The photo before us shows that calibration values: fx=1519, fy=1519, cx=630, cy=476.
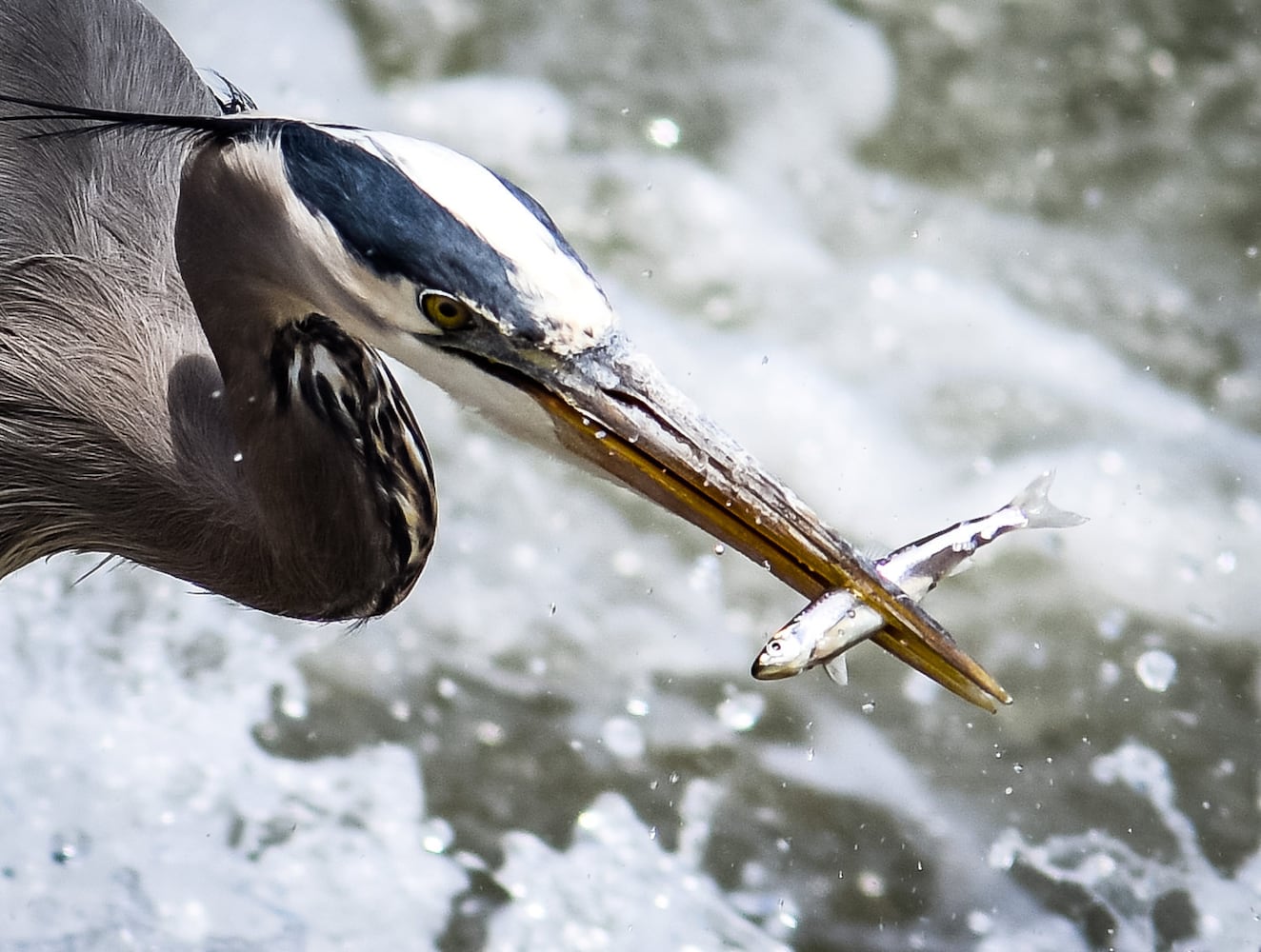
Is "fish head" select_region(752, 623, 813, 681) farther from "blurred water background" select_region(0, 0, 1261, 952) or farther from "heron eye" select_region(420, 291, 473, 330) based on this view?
"blurred water background" select_region(0, 0, 1261, 952)

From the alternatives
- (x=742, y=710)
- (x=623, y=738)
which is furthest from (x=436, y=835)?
(x=742, y=710)

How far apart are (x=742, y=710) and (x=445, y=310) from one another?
54.5 inches

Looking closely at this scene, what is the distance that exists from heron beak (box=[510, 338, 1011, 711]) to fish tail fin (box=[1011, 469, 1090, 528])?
0.56 ft

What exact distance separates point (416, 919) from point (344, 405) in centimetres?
96

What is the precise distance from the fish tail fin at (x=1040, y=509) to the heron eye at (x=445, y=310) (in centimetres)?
62

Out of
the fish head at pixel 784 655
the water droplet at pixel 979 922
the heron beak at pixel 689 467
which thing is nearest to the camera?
the fish head at pixel 784 655

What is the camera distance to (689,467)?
61.6 inches

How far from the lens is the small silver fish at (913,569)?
1.53m

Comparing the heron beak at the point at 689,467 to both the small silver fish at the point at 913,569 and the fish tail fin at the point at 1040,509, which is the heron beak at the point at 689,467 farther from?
the fish tail fin at the point at 1040,509

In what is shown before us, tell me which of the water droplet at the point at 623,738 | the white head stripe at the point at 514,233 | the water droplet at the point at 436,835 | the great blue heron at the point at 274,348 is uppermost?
the white head stripe at the point at 514,233

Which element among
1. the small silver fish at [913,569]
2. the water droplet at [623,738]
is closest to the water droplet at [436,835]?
the water droplet at [623,738]

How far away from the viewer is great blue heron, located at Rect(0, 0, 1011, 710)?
4.93 feet

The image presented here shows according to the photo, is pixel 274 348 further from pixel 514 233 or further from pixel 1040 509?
pixel 1040 509

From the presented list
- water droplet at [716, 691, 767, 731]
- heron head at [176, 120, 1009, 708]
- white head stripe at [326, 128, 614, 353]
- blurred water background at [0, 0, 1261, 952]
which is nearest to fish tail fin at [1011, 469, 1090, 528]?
heron head at [176, 120, 1009, 708]
